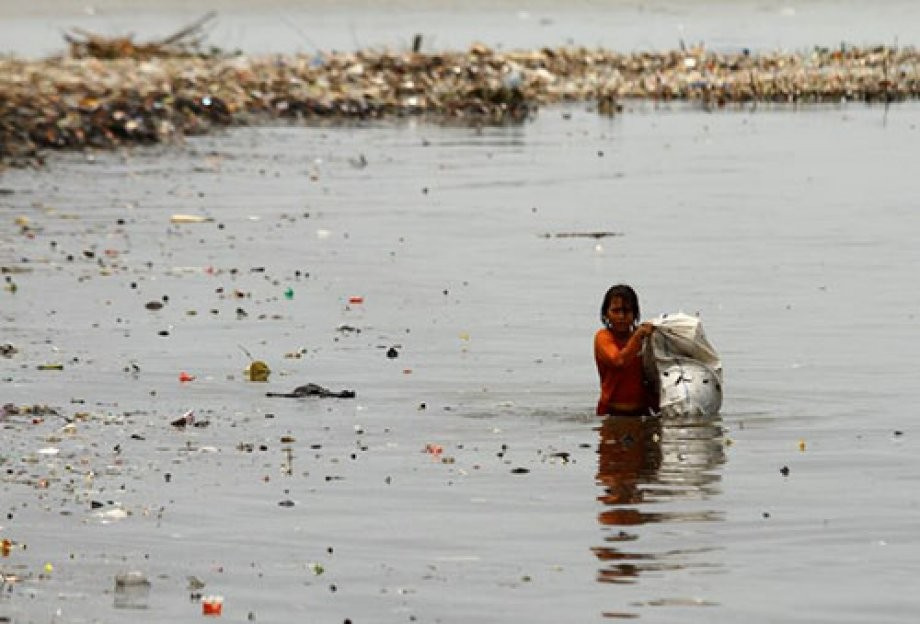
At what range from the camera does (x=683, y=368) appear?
42.1ft

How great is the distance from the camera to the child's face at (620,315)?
42.1 feet

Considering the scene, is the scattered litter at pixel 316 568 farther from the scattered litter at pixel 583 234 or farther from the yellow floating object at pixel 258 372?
the scattered litter at pixel 583 234

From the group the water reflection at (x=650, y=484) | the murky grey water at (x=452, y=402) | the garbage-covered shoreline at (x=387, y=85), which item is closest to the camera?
the murky grey water at (x=452, y=402)

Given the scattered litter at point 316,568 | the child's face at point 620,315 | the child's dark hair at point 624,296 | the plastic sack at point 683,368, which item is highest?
the child's dark hair at point 624,296

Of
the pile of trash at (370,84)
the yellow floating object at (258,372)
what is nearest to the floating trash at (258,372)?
the yellow floating object at (258,372)

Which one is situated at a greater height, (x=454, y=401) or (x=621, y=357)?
(x=621, y=357)

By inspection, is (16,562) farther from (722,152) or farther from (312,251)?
(722,152)

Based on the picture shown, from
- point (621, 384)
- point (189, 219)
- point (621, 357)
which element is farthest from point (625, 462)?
point (189, 219)

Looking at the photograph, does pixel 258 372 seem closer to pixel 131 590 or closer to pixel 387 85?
pixel 131 590

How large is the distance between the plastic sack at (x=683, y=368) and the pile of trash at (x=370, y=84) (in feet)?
59.8

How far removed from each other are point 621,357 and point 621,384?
0.26m

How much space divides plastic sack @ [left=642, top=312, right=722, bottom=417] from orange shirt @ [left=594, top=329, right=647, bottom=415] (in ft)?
0.34

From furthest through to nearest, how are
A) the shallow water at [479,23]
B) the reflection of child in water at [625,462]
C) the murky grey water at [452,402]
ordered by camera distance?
1. the shallow water at [479,23]
2. the reflection of child in water at [625,462]
3. the murky grey water at [452,402]

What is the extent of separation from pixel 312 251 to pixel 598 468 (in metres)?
9.29
